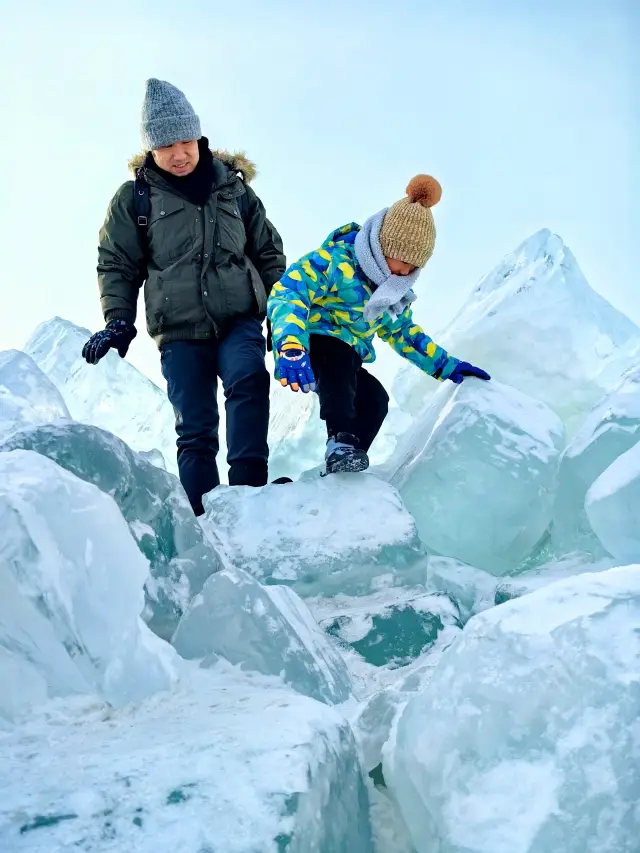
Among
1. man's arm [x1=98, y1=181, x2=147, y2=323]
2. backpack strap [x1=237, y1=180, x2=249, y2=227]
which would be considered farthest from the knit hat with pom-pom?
man's arm [x1=98, y1=181, x2=147, y2=323]

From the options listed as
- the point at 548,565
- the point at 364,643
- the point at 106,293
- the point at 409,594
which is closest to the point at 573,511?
the point at 548,565

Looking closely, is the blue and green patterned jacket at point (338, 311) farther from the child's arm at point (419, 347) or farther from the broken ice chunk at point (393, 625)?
the broken ice chunk at point (393, 625)

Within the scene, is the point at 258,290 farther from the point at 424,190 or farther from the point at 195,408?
the point at 424,190

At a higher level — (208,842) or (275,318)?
(275,318)

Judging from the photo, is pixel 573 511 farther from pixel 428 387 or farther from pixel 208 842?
pixel 208 842

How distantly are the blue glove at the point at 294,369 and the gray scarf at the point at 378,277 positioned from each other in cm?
35

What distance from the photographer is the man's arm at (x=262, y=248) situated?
2.71 m

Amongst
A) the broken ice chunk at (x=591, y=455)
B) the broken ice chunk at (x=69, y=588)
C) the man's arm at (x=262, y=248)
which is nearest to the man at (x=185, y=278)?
the man's arm at (x=262, y=248)

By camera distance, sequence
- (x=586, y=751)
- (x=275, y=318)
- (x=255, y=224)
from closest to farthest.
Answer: (x=586, y=751) → (x=275, y=318) → (x=255, y=224)

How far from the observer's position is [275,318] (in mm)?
2264

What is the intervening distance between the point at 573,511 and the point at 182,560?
1313 millimetres

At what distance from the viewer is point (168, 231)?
8.25 feet

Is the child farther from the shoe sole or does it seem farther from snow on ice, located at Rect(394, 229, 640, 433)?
snow on ice, located at Rect(394, 229, 640, 433)

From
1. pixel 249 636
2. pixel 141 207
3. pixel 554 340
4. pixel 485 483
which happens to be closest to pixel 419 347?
pixel 485 483
